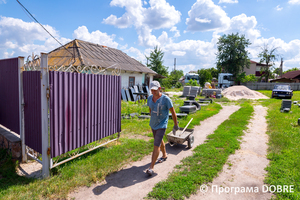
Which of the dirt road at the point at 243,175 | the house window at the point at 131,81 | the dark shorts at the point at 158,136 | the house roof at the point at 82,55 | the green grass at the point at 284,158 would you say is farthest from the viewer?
the house window at the point at 131,81

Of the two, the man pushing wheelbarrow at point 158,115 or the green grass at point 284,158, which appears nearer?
the green grass at point 284,158

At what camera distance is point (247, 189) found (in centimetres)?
375

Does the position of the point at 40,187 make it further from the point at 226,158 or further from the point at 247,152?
the point at 247,152

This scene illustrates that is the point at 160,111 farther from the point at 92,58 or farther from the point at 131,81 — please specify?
the point at 131,81

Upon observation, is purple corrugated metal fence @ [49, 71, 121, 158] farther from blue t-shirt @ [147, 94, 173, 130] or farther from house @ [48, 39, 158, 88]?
house @ [48, 39, 158, 88]

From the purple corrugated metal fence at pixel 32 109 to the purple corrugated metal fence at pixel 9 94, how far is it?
0.55 meters

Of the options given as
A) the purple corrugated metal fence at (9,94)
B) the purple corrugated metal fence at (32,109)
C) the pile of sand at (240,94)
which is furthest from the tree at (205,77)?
the purple corrugated metal fence at (32,109)

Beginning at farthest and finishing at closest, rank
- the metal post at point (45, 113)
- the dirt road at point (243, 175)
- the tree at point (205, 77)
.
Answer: the tree at point (205, 77)
the metal post at point (45, 113)
the dirt road at point (243, 175)

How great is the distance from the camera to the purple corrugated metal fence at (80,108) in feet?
12.8

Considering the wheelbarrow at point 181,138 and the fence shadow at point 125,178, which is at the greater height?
the wheelbarrow at point 181,138

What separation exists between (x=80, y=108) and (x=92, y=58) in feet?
35.0

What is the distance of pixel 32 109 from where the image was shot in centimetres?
423

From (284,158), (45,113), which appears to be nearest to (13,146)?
(45,113)

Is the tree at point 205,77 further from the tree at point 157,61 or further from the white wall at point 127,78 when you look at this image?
the white wall at point 127,78
